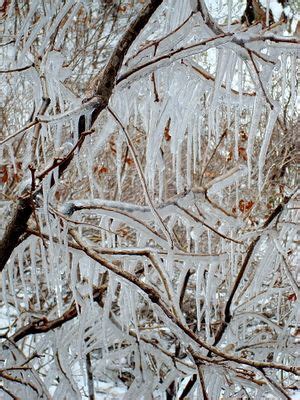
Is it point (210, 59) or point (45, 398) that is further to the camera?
point (210, 59)

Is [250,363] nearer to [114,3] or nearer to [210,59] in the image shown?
[114,3]

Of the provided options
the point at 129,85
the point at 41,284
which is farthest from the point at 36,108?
the point at 41,284

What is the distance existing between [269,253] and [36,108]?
1.41 metres

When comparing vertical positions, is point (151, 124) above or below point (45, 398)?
above

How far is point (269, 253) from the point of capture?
271 cm

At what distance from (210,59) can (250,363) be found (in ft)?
19.4

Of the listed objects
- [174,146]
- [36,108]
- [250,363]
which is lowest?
Result: [250,363]

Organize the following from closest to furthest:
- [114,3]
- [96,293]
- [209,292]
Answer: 1. [209,292]
2. [96,293]
3. [114,3]

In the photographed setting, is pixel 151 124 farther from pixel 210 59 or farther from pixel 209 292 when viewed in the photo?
pixel 210 59

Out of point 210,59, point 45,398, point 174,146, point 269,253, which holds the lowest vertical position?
point 45,398

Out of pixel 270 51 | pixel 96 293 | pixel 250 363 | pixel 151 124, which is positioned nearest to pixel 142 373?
pixel 96 293

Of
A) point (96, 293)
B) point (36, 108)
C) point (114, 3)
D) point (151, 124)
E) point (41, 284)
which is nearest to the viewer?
point (151, 124)

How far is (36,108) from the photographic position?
5.97ft

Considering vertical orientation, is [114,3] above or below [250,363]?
above
